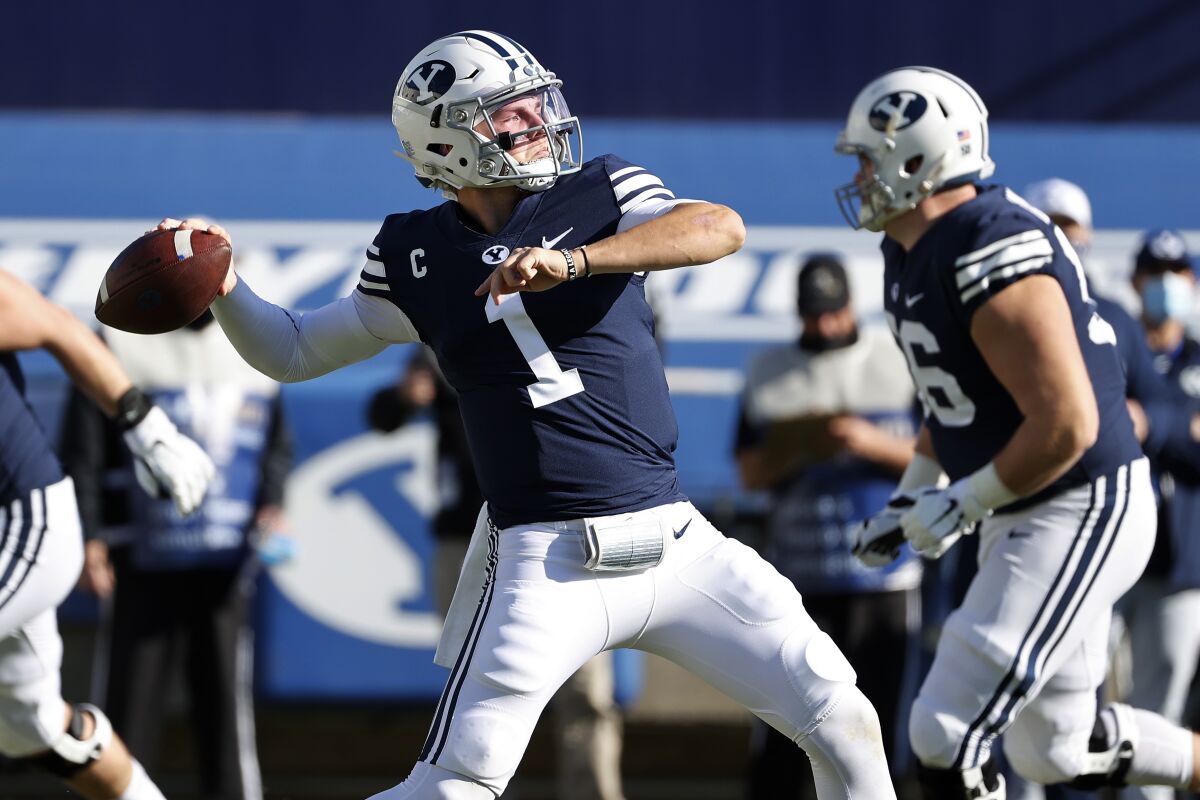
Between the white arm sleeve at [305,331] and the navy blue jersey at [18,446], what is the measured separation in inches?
29.9

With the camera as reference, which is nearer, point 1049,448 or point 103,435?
point 1049,448

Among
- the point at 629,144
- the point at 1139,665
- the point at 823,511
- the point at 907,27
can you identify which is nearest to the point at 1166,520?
the point at 1139,665

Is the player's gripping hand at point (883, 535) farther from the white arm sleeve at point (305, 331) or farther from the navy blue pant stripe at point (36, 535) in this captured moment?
the navy blue pant stripe at point (36, 535)

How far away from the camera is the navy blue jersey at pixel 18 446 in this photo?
3.95m

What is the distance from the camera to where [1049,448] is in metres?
3.60

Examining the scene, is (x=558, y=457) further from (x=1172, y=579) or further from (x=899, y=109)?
(x=1172, y=579)

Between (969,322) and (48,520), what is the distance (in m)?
2.09

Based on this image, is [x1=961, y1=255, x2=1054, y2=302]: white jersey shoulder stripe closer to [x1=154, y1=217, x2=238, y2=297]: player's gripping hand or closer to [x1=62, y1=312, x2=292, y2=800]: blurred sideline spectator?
[x1=154, y1=217, x2=238, y2=297]: player's gripping hand

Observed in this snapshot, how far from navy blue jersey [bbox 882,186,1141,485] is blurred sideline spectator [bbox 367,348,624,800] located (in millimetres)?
1708

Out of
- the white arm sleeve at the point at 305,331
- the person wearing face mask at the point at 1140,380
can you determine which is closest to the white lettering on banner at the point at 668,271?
the person wearing face mask at the point at 1140,380

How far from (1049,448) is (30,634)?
226cm

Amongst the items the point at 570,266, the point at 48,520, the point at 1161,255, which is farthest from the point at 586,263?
the point at 1161,255

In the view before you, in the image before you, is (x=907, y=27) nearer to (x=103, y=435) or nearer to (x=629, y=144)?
(x=629, y=144)

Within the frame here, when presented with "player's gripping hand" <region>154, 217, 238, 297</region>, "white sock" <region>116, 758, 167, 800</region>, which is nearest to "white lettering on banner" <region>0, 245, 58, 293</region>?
"white sock" <region>116, 758, 167, 800</region>
